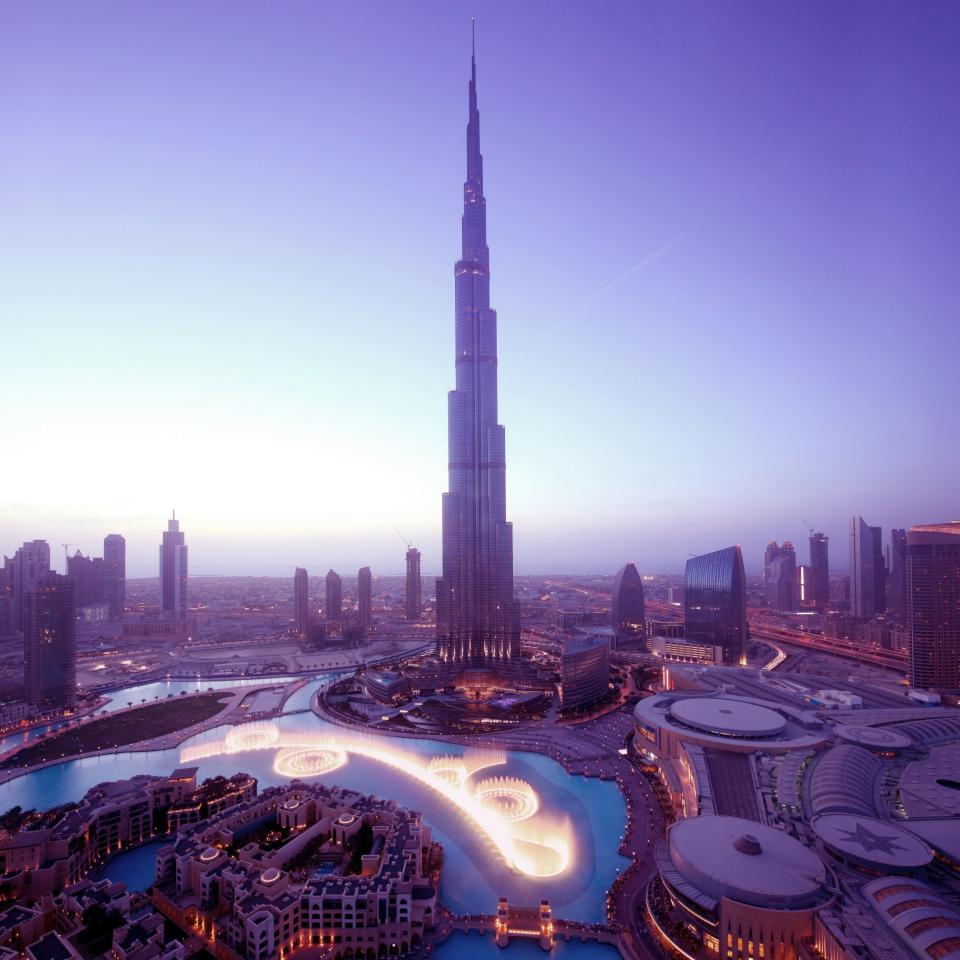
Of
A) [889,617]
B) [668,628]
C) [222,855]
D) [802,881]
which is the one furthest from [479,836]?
[889,617]

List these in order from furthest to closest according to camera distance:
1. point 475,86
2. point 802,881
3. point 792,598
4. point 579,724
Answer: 1. point 792,598
2. point 475,86
3. point 579,724
4. point 802,881

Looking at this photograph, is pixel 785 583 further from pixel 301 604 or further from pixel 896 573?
pixel 301 604

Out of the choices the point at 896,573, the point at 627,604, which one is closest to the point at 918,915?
the point at 627,604

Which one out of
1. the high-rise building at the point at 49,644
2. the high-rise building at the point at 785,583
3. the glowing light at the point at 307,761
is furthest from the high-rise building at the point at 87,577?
the high-rise building at the point at 785,583

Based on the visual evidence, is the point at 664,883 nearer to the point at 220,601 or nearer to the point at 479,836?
the point at 479,836

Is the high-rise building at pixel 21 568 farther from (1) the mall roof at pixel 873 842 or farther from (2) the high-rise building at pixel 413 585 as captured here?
(1) the mall roof at pixel 873 842

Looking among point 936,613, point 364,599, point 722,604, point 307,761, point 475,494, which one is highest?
point 475,494

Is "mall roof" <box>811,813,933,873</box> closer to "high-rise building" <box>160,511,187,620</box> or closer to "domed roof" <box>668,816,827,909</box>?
"domed roof" <box>668,816,827,909</box>
